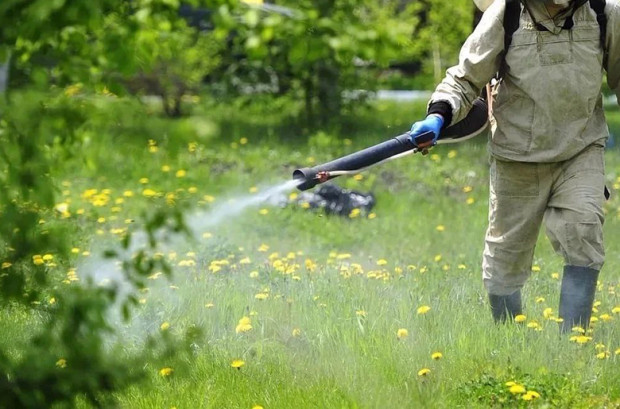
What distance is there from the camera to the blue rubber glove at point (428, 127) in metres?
4.84

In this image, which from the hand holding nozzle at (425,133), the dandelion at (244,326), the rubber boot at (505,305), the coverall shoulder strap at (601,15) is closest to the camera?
the hand holding nozzle at (425,133)

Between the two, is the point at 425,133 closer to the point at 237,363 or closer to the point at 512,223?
the point at 512,223

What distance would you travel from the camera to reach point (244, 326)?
5004mm

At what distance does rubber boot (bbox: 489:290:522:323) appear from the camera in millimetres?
5500

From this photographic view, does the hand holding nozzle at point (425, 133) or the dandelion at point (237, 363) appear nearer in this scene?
the dandelion at point (237, 363)

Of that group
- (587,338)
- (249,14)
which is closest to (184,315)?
(587,338)

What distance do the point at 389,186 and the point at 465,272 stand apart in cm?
348

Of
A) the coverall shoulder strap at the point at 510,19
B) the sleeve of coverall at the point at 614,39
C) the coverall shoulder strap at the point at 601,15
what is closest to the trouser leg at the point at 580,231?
the sleeve of coverall at the point at 614,39

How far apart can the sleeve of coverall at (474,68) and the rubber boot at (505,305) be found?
835 mm

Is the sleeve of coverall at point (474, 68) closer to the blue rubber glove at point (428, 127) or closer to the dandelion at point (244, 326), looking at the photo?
the blue rubber glove at point (428, 127)

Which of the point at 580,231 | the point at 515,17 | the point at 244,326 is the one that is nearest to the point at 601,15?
the point at 515,17

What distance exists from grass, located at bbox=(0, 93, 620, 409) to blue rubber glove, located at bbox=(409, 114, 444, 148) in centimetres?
72

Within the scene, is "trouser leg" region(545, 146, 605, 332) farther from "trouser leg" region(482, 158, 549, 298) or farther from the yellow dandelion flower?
the yellow dandelion flower

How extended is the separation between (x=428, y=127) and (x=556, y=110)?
576 millimetres
